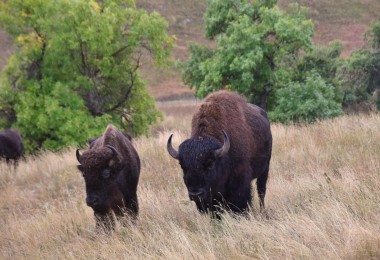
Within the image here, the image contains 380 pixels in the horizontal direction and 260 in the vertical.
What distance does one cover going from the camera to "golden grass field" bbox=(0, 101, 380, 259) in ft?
16.8

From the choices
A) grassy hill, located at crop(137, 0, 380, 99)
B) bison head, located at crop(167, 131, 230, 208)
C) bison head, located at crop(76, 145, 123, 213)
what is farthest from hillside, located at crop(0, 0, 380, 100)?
bison head, located at crop(167, 131, 230, 208)

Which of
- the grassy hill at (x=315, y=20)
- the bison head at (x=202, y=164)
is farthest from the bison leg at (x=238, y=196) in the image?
the grassy hill at (x=315, y=20)

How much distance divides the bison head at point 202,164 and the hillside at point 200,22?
56.4m

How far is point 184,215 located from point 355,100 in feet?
63.2

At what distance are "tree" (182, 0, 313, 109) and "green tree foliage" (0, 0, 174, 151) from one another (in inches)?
140

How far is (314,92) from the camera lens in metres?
19.0

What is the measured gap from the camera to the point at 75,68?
75.9 ft

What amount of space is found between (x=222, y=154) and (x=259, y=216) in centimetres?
93

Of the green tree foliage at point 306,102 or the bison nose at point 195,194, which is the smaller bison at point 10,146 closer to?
the green tree foliage at point 306,102

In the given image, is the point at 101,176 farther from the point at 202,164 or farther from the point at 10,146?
the point at 10,146

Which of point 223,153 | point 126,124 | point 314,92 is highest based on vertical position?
point 223,153

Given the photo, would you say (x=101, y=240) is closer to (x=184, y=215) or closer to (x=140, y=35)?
(x=184, y=215)

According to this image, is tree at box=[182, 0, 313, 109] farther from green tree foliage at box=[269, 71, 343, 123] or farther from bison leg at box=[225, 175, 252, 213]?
bison leg at box=[225, 175, 252, 213]

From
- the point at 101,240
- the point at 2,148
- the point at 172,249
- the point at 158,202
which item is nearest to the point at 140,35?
the point at 2,148
